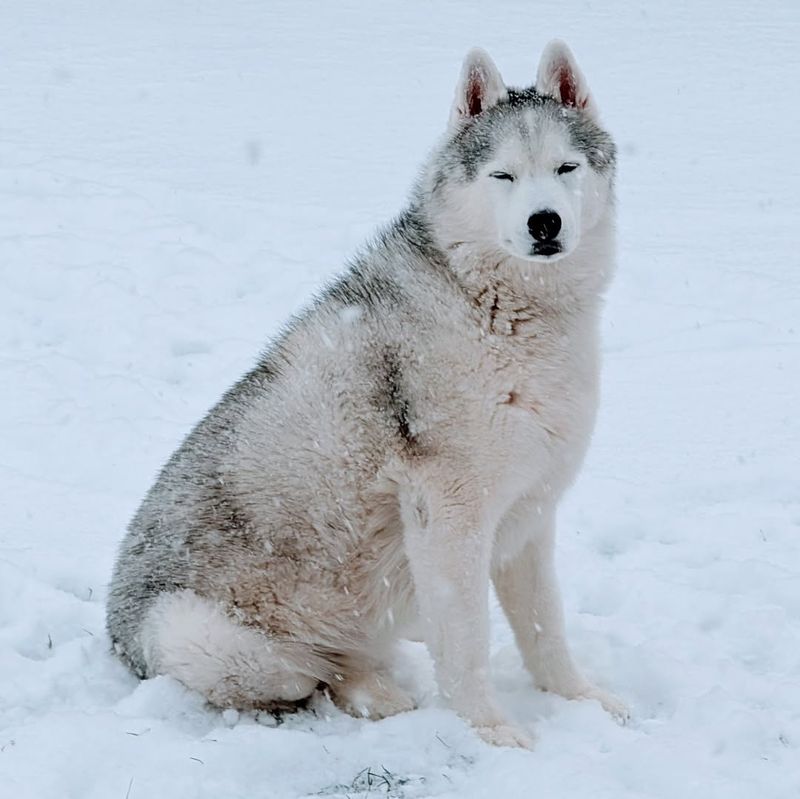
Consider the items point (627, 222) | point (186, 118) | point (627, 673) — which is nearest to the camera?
point (627, 673)

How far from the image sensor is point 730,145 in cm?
1438

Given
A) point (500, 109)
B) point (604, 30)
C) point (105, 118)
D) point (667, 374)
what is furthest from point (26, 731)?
point (604, 30)

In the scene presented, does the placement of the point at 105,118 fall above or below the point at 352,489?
above

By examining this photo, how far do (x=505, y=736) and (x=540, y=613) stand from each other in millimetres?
648

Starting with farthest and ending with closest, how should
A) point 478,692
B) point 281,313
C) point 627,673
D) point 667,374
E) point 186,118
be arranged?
point 186,118 < point 281,313 < point 667,374 < point 627,673 < point 478,692

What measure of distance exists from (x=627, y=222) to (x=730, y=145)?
354 cm

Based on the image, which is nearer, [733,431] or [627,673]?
[627,673]

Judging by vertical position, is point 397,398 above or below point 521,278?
below

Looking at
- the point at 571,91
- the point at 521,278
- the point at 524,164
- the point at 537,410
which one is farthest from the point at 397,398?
the point at 571,91

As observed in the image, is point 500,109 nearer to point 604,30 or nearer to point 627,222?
point 627,222

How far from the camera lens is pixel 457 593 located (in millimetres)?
4113

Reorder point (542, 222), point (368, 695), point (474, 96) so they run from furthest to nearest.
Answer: point (474, 96) → point (368, 695) → point (542, 222)

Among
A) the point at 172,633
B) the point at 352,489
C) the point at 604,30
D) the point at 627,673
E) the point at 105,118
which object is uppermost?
the point at 604,30

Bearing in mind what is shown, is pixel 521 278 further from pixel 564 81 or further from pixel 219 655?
pixel 219 655
